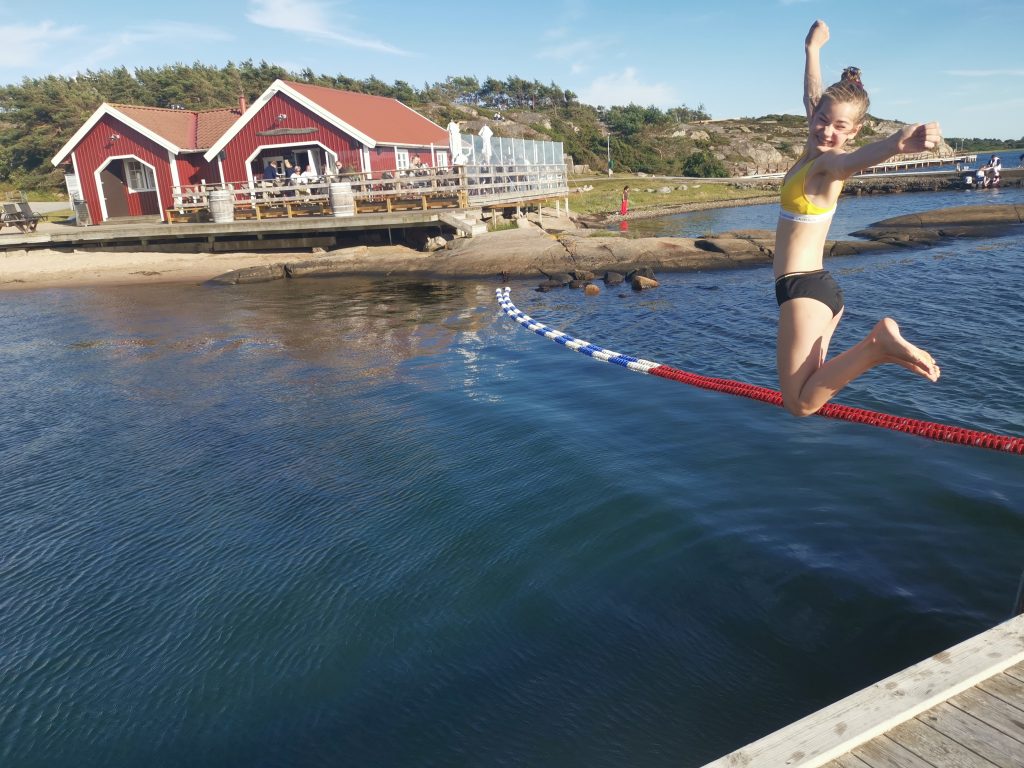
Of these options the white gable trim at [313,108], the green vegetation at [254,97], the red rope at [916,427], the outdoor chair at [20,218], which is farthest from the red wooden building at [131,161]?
the red rope at [916,427]

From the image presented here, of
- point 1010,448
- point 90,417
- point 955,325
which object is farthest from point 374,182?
point 1010,448

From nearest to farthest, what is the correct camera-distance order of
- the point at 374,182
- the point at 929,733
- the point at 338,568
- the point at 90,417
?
the point at 929,733 < the point at 338,568 < the point at 90,417 < the point at 374,182

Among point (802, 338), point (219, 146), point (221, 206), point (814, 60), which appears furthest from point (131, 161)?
point (802, 338)

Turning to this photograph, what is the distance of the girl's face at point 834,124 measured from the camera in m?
3.86

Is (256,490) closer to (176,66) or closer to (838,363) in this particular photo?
(838,363)

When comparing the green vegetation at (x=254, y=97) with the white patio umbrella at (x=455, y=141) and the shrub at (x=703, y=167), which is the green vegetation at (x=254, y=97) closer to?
the shrub at (x=703, y=167)

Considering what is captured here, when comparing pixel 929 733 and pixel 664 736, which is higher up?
pixel 929 733

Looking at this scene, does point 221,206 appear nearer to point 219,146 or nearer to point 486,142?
point 219,146

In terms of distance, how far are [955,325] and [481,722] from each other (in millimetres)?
13358

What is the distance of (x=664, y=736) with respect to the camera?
409 centimetres

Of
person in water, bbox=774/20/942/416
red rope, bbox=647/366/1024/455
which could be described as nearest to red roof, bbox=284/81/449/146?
red rope, bbox=647/366/1024/455

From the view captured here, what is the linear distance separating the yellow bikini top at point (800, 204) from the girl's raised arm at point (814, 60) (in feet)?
2.29

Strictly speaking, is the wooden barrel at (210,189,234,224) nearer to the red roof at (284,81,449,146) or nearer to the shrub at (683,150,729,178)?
the red roof at (284,81,449,146)

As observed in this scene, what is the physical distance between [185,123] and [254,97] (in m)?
39.1
